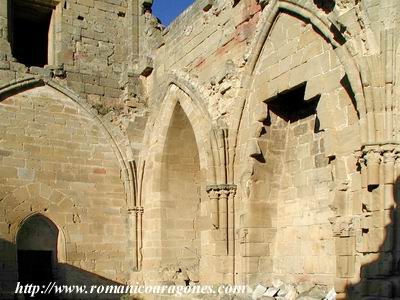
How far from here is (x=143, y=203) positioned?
11.0 meters

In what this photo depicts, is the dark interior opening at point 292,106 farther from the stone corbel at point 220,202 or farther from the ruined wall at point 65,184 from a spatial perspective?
the ruined wall at point 65,184

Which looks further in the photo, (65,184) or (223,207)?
(65,184)

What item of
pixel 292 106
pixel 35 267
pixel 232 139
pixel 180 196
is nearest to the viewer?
pixel 292 106

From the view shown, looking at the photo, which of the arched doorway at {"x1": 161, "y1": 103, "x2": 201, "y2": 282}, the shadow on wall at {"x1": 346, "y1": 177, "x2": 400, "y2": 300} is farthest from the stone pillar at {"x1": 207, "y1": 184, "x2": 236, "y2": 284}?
the shadow on wall at {"x1": 346, "y1": 177, "x2": 400, "y2": 300}

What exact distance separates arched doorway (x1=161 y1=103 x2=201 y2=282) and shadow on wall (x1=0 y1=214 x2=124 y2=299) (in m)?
1.27

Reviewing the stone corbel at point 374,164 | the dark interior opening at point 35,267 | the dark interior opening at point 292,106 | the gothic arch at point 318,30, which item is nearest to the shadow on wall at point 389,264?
the stone corbel at point 374,164

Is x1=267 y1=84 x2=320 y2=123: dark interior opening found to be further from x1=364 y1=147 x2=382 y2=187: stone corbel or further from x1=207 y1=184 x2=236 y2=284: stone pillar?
x1=364 y1=147 x2=382 y2=187: stone corbel

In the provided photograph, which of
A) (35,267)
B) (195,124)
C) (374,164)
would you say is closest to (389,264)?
(374,164)

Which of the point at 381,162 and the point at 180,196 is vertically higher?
the point at 381,162

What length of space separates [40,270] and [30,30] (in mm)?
5249

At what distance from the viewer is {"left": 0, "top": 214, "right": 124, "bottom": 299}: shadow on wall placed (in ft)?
32.1

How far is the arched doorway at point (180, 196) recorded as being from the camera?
1048cm

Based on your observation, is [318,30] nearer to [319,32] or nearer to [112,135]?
[319,32]

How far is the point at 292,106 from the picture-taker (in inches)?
320
